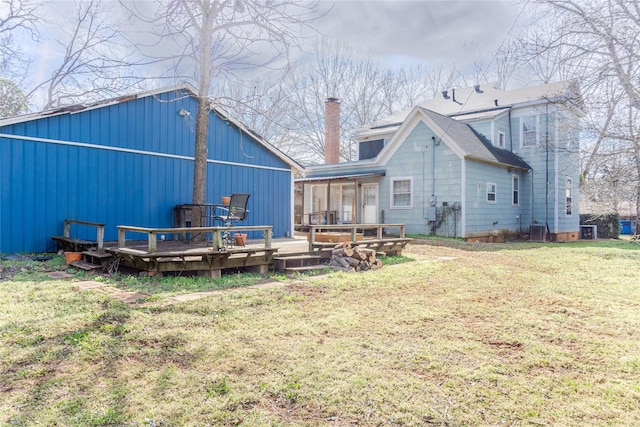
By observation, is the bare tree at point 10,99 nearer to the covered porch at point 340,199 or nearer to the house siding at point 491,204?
the covered porch at point 340,199

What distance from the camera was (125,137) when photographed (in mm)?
9406

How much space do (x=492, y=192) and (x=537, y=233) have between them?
119 inches

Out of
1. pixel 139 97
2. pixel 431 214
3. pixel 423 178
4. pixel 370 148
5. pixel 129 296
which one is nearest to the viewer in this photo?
pixel 129 296

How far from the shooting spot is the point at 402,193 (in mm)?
15656

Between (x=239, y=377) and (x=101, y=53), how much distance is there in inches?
684

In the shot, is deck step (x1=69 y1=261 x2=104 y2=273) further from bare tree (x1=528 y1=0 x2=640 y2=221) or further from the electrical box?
the electrical box

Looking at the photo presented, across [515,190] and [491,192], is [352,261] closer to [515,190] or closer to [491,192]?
[491,192]

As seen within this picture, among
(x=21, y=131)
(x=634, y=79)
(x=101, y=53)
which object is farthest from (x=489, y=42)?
(x=101, y=53)

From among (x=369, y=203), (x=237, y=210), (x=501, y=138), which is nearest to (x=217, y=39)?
(x=237, y=210)

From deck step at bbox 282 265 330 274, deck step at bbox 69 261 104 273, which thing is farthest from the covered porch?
deck step at bbox 69 261 104 273

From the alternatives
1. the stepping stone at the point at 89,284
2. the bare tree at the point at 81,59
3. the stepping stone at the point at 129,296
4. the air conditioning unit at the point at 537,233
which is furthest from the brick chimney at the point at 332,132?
the stepping stone at the point at 129,296

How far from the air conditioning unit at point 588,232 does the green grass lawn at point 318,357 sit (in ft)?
51.2

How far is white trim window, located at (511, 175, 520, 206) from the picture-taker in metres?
16.5

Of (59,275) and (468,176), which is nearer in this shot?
(59,275)
